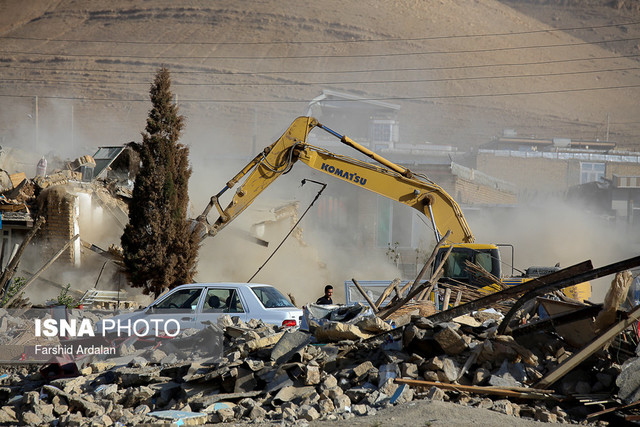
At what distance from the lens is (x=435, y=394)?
8.52 metres

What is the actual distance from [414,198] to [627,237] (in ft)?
78.1

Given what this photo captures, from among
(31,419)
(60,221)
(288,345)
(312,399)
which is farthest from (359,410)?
(60,221)

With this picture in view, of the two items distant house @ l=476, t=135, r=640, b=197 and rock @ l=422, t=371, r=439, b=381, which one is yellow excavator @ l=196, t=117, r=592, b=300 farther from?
distant house @ l=476, t=135, r=640, b=197

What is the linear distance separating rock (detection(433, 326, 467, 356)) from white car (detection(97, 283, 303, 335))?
138 inches

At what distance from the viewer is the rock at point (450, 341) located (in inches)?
363

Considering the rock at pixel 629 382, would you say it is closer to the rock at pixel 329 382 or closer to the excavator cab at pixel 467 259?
the rock at pixel 329 382

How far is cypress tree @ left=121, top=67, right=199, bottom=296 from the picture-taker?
17.6 meters

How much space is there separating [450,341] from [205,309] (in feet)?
15.7

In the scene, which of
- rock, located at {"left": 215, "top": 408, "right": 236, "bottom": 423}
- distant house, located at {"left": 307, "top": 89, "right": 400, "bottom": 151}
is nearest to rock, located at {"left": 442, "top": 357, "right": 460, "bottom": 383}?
rock, located at {"left": 215, "top": 408, "right": 236, "bottom": 423}

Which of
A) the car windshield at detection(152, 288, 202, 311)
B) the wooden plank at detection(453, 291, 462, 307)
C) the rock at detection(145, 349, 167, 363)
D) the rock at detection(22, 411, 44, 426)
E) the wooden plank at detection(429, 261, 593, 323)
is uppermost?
the wooden plank at detection(429, 261, 593, 323)

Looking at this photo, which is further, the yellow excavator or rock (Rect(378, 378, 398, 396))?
the yellow excavator

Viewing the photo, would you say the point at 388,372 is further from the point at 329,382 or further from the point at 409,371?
the point at 329,382

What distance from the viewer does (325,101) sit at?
208ft

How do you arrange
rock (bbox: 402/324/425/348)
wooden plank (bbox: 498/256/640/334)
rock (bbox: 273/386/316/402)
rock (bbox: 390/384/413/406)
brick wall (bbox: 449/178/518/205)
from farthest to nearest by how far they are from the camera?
brick wall (bbox: 449/178/518/205) → rock (bbox: 402/324/425/348) → wooden plank (bbox: 498/256/640/334) → rock (bbox: 273/386/316/402) → rock (bbox: 390/384/413/406)
